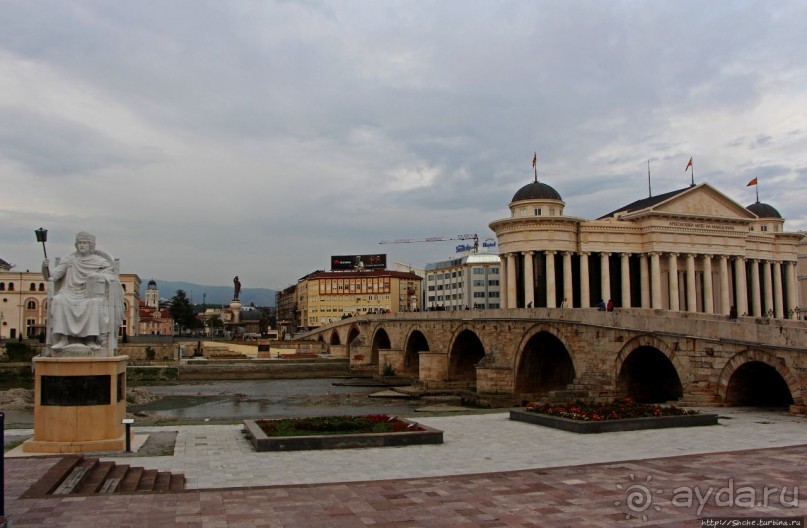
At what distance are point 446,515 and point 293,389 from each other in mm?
39379

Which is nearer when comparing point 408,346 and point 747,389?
point 747,389

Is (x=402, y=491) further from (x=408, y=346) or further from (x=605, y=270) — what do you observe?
(x=605, y=270)

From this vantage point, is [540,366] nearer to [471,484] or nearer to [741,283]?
[471,484]

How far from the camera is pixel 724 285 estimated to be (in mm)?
61312

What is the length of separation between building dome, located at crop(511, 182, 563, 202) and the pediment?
8010mm

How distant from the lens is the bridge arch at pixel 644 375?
84.0ft

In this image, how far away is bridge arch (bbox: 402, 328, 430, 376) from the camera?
176ft

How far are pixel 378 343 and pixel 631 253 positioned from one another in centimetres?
2360

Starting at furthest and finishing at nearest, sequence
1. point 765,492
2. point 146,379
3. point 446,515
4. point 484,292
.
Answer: point 484,292 < point 146,379 < point 765,492 < point 446,515

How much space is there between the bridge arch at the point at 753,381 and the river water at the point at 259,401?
11285mm

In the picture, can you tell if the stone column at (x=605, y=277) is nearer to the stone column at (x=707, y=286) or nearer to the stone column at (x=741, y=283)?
the stone column at (x=707, y=286)

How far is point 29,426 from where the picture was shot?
56.4 feet

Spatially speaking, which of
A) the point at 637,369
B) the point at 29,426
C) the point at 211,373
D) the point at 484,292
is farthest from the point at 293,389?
the point at 484,292

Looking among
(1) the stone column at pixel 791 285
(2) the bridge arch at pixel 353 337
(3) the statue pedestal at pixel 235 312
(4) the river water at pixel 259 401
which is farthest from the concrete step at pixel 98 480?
(3) the statue pedestal at pixel 235 312
